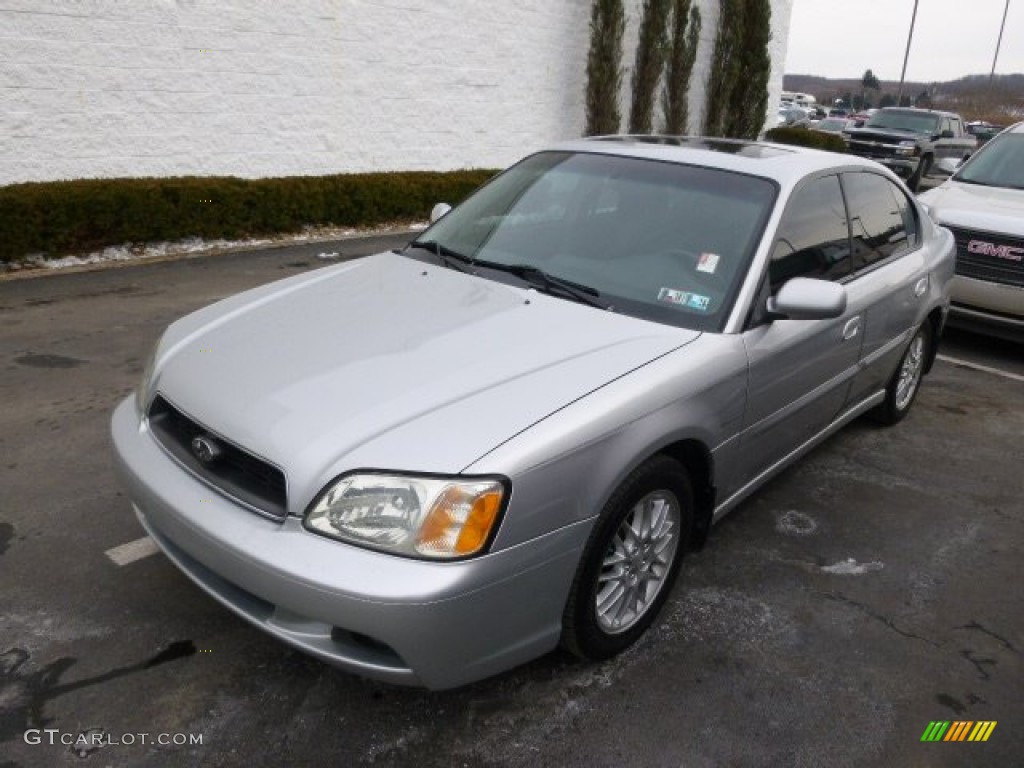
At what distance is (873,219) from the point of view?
13.8 ft

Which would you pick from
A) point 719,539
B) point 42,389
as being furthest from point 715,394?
point 42,389

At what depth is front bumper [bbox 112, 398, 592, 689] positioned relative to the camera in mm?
2107

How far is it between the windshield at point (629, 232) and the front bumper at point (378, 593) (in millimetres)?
1086

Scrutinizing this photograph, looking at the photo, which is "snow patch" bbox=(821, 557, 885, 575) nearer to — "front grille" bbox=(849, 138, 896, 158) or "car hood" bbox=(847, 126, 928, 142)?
"front grille" bbox=(849, 138, 896, 158)

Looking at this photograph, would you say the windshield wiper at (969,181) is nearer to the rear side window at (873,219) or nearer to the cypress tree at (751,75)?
the rear side window at (873,219)

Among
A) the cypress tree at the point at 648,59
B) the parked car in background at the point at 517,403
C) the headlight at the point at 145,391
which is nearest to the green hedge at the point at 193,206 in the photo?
the cypress tree at the point at 648,59

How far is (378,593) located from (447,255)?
→ 1.88m

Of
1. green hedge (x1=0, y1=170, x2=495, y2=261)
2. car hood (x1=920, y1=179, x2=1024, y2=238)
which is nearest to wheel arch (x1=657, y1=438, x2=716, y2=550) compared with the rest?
car hood (x1=920, y1=179, x2=1024, y2=238)

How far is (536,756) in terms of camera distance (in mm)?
2361

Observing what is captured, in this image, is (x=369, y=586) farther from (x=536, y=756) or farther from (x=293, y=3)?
(x=293, y=3)

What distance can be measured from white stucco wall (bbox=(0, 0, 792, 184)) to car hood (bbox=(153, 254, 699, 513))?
593 centimetres

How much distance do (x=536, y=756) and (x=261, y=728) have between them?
79cm

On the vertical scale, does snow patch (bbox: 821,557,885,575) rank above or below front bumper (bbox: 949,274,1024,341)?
below

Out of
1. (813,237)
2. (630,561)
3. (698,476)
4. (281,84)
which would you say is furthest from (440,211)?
(281,84)
